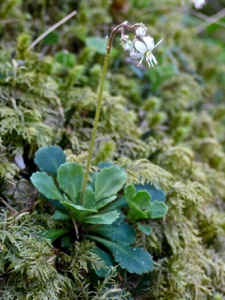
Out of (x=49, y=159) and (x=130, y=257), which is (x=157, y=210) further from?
(x=49, y=159)

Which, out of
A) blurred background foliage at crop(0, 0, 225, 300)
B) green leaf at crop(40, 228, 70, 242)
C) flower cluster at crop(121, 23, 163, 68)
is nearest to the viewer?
flower cluster at crop(121, 23, 163, 68)

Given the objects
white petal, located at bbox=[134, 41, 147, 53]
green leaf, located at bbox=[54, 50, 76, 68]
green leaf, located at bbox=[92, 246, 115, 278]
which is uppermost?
white petal, located at bbox=[134, 41, 147, 53]

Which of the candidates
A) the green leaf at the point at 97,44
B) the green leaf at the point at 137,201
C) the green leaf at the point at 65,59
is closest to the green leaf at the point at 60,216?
the green leaf at the point at 137,201

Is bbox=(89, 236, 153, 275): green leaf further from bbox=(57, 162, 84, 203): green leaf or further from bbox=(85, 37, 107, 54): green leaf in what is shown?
bbox=(85, 37, 107, 54): green leaf

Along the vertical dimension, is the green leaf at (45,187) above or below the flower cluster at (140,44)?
below

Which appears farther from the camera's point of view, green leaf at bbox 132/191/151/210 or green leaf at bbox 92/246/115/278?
green leaf at bbox 132/191/151/210

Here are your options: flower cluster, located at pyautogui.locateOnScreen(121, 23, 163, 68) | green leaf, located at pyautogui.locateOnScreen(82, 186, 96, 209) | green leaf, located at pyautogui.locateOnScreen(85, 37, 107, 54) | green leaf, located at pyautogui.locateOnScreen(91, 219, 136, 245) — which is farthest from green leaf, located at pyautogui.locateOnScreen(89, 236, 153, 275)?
green leaf, located at pyautogui.locateOnScreen(85, 37, 107, 54)

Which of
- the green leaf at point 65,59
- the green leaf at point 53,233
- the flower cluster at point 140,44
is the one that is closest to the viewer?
the flower cluster at point 140,44

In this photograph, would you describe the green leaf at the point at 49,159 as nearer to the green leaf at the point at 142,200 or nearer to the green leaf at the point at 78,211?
the green leaf at the point at 78,211
